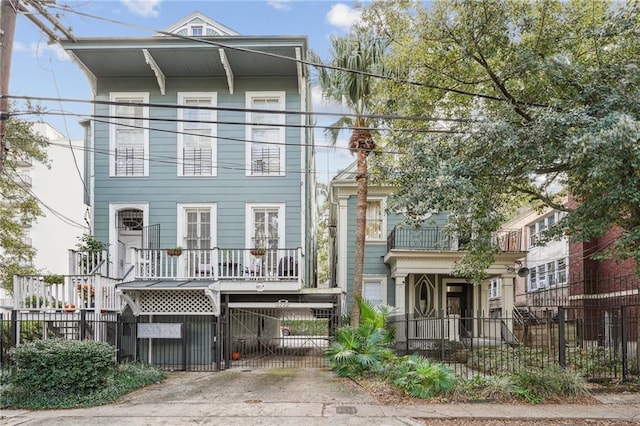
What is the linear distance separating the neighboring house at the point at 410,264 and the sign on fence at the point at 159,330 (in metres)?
6.47

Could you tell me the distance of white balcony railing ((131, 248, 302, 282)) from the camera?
14.6m

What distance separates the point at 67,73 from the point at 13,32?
Answer: 8.12 m

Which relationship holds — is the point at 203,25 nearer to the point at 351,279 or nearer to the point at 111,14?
the point at 111,14

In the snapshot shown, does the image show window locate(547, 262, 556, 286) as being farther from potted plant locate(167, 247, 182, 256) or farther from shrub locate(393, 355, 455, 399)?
potted plant locate(167, 247, 182, 256)

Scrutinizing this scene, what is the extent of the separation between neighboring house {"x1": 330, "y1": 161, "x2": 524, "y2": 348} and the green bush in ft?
31.9

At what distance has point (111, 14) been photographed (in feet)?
36.8

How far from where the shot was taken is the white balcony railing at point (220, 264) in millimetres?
14586

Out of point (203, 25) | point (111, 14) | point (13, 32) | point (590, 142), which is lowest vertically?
point (590, 142)

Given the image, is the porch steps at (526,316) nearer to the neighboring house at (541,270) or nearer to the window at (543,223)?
the neighboring house at (541,270)

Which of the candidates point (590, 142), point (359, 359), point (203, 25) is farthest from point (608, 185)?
point (203, 25)

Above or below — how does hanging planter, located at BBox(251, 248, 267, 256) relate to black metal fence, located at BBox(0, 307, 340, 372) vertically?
above

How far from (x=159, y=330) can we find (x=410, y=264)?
8.28 m

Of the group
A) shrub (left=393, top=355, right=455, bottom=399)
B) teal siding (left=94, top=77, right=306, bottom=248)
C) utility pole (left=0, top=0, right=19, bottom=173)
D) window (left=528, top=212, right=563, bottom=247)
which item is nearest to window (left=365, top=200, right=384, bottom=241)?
teal siding (left=94, top=77, right=306, bottom=248)

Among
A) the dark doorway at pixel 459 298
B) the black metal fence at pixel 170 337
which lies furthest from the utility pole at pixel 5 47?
the dark doorway at pixel 459 298
